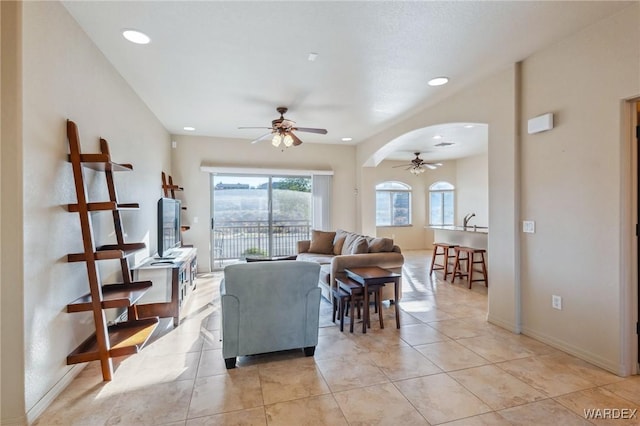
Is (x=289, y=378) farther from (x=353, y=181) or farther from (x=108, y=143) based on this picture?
(x=353, y=181)

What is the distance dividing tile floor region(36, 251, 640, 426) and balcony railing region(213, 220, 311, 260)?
341 cm

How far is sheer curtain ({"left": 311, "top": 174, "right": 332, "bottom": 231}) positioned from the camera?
7.02 m

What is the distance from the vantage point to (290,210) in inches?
278

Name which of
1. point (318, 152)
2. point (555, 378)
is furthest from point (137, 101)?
point (555, 378)

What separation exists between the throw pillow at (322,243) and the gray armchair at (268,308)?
279cm

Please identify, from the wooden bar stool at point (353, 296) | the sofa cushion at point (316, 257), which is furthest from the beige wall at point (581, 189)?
the sofa cushion at point (316, 257)

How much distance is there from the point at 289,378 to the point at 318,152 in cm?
534

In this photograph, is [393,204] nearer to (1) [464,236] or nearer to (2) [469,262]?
(1) [464,236]

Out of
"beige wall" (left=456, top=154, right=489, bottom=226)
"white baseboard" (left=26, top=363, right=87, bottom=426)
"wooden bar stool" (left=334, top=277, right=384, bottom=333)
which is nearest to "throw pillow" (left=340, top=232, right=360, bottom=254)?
"wooden bar stool" (left=334, top=277, right=384, bottom=333)

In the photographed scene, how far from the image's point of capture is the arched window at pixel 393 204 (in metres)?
9.68

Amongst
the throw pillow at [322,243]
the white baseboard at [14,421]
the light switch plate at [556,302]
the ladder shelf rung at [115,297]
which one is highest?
the throw pillow at [322,243]

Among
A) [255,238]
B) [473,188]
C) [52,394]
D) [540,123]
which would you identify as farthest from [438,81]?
[473,188]

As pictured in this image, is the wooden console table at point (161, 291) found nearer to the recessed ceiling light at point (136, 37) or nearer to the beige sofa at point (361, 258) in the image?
the beige sofa at point (361, 258)

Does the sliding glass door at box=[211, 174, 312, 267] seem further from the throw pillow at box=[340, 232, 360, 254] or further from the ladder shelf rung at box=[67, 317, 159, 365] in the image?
the ladder shelf rung at box=[67, 317, 159, 365]
